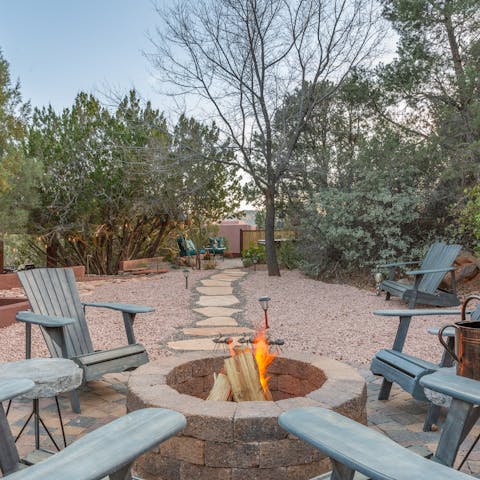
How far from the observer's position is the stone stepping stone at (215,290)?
705cm

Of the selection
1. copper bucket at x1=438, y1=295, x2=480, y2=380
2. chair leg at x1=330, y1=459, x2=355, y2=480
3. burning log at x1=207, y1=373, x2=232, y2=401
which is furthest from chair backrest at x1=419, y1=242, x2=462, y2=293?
chair leg at x1=330, y1=459, x2=355, y2=480

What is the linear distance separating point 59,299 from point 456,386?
2.61 metres

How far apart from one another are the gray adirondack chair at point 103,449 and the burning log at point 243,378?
1.07 m

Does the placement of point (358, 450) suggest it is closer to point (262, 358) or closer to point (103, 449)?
point (103, 449)

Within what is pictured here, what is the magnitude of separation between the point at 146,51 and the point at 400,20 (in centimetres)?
453

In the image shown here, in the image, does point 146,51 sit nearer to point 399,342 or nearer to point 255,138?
point 255,138

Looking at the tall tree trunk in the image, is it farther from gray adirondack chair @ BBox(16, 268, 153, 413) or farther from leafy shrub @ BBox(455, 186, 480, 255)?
gray adirondack chair @ BBox(16, 268, 153, 413)

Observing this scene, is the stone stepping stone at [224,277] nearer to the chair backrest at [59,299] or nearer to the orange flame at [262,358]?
the chair backrest at [59,299]

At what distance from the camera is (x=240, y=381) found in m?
2.37

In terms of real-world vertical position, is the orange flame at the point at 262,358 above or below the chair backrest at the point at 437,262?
below

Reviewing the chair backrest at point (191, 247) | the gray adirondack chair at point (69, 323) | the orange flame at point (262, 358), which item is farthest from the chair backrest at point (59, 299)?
the chair backrest at point (191, 247)

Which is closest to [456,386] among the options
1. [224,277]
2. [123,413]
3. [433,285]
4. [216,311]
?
[123,413]

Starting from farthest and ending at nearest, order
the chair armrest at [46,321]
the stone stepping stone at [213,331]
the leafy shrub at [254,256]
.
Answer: the leafy shrub at [254,256] < the stone stepping stone at [213,331] < the chair armrest at [46,321]

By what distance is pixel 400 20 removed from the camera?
26.3 feet
